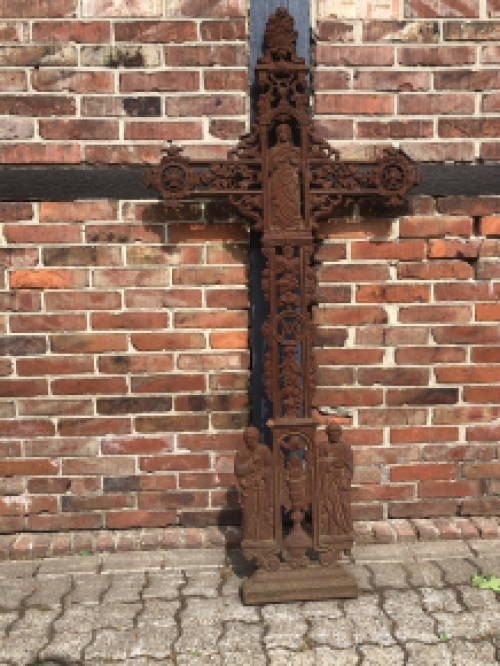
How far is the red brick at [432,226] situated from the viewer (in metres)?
2.32

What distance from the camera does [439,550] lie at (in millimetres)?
2355

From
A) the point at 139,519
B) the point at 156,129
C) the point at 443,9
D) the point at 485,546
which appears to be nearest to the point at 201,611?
the point at 139,519

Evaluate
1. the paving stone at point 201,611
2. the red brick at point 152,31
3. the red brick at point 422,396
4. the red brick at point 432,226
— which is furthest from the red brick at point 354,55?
the paving stone at point 201,611

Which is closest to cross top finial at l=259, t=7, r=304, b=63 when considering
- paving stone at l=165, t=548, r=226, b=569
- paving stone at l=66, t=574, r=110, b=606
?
paving stone at l=165, t=548, r=226, b=569

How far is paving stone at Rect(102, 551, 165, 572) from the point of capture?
2271 millimetres

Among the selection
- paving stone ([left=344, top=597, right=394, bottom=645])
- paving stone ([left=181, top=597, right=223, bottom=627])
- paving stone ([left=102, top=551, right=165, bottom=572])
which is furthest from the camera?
paving stone ([left=102, top=551, right=165, bottom=572])

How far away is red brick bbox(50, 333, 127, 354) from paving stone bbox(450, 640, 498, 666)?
5.40 ft

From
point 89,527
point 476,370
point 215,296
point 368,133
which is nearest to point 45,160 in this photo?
point 215,296

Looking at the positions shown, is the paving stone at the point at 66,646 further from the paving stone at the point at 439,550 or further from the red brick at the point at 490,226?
the red brick at the point at 490,226

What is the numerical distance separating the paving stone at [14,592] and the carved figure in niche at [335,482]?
115 cm

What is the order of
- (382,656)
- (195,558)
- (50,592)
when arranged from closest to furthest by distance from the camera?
(382,656) < (50,592) < (195,558)

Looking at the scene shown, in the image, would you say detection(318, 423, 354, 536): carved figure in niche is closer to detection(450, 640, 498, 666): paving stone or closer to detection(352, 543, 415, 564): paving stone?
detection(352, 543, 415, 564): paving stone

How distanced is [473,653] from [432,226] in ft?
5.16

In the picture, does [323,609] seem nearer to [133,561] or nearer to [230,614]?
[230,614]
